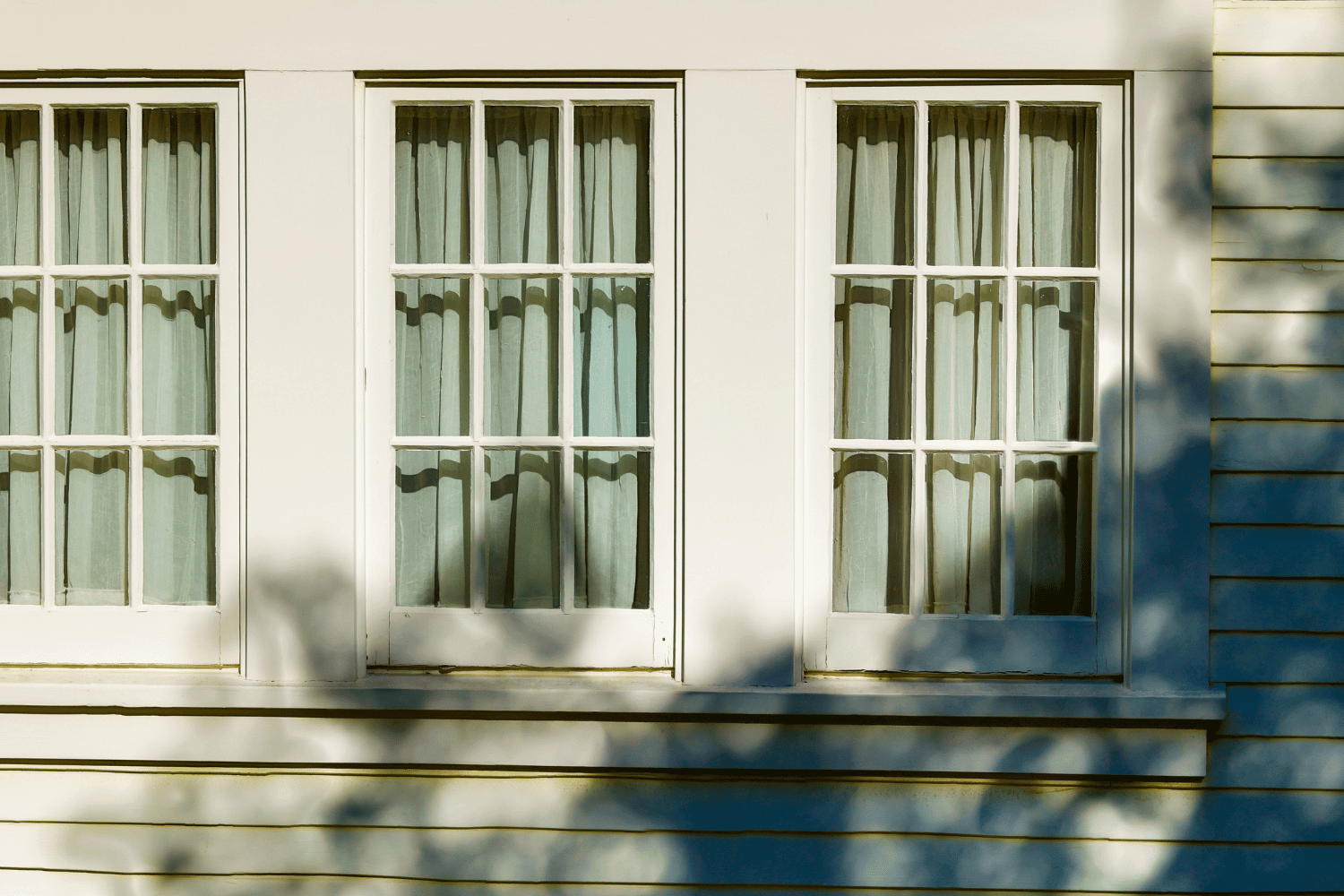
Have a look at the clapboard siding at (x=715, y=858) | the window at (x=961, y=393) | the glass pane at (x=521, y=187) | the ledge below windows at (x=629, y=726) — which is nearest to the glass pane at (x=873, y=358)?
the window at (x=961, y=393)

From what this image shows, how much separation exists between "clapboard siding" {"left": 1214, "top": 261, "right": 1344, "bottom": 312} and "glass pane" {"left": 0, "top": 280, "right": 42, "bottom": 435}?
10.3 feet

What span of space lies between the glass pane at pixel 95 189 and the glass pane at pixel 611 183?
4.05ft

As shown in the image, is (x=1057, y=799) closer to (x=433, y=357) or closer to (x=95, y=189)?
(x=433, y=357)

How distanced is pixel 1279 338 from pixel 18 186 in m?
3.37

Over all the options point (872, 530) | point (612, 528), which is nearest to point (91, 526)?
point (612, 528)

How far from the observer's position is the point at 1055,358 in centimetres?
244

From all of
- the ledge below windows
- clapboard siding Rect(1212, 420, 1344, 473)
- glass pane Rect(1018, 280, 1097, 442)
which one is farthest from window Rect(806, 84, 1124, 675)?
clapboard siding Rect(1212, 420, 1344, 473)

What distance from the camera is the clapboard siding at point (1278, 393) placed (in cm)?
237

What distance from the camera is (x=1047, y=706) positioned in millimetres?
2346

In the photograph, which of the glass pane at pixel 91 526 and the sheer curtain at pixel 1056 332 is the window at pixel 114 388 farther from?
the sheer curtain at pixel 1056 332

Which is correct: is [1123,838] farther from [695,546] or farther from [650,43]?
[650,43]

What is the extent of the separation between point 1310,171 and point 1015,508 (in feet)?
3.74

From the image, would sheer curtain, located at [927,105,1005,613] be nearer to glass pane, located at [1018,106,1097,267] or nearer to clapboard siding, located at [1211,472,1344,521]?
glass pane, located at [1018,106,1097,267]

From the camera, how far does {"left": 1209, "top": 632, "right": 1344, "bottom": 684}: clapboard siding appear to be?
7.87ft
